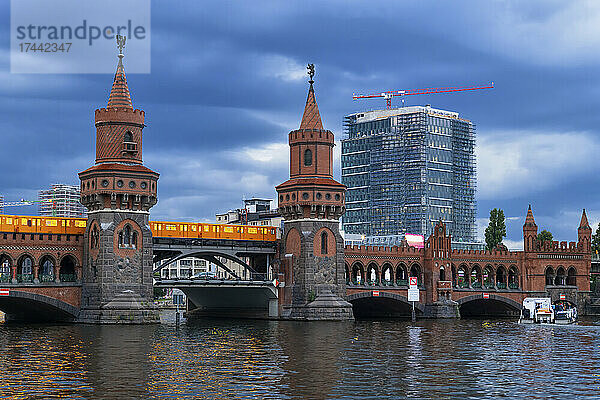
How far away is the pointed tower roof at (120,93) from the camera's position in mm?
114625

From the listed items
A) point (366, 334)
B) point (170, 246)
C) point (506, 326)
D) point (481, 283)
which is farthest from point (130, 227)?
point (481, 283)

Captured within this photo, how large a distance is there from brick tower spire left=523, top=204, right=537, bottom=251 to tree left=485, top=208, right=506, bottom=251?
135ft

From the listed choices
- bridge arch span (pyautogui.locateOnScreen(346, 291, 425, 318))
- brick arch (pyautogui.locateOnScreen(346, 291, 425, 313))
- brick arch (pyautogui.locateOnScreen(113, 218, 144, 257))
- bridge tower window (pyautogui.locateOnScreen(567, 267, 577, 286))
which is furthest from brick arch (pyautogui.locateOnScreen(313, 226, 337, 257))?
bridge tower window (pyautogui.locateOnScreen(567, 267, 577, 286))

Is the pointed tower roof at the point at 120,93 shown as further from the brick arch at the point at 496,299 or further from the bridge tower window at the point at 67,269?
the brick arch at the point at 496,299

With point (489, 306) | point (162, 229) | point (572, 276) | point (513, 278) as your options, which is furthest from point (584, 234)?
point (162, 229)

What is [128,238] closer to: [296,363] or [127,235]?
[127,235]

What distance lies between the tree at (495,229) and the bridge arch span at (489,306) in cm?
4021

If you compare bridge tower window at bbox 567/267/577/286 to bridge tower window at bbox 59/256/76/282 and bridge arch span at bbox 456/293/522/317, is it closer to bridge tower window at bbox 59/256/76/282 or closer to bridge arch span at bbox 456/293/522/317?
bridge arch span at bbox 456/293/522/317

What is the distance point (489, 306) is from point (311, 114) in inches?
1824

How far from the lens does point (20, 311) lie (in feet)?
389

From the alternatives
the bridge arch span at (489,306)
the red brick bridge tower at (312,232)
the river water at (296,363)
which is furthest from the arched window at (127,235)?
the bridge arch span at (489,306)

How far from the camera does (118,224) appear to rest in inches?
4331

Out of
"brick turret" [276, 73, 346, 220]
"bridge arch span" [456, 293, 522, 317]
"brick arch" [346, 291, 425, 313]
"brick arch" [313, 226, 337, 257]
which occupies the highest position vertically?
"brick turret" [276, 73, 346, 220]

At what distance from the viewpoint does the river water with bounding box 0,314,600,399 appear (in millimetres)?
51969
